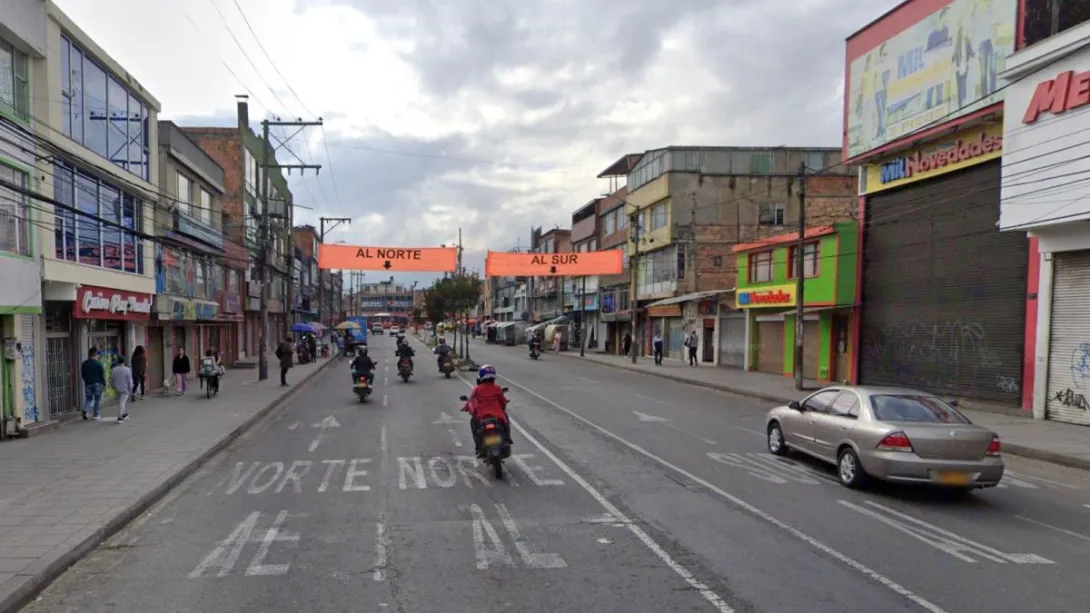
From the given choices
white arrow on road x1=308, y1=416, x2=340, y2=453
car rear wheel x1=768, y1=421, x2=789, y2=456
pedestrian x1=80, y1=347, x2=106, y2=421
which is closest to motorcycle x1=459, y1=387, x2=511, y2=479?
white arrow on road x1=308, y1=416, x2=340, y2=453

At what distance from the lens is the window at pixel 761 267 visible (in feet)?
97.7

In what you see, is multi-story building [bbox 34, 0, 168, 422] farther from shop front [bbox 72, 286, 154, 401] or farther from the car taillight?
the car taillight

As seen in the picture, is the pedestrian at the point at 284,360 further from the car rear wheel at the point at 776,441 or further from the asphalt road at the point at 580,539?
the car rear wheel at the point at 776,441

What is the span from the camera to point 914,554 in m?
6.34

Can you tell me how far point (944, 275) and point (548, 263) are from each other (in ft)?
49.5

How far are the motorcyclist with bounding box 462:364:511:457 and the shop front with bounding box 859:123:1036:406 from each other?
13934 millimetres

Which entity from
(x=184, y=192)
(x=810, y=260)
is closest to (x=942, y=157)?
(x=810, y=260)

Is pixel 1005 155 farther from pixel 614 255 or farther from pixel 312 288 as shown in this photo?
pixel 312 288

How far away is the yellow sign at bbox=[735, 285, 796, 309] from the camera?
2718 cm

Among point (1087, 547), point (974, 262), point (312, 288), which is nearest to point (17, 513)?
point (1087, 547)

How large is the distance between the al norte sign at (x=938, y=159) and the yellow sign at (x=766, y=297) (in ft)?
18.2

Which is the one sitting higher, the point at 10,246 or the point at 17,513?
the point at 10,246

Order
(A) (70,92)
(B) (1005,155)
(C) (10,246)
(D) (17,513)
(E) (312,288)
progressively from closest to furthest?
(D) (17,513) → (C) (10,246) → (A) (70,92) → (B) (1005,155) → (E) (312,288)

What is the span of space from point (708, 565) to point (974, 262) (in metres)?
16.3
